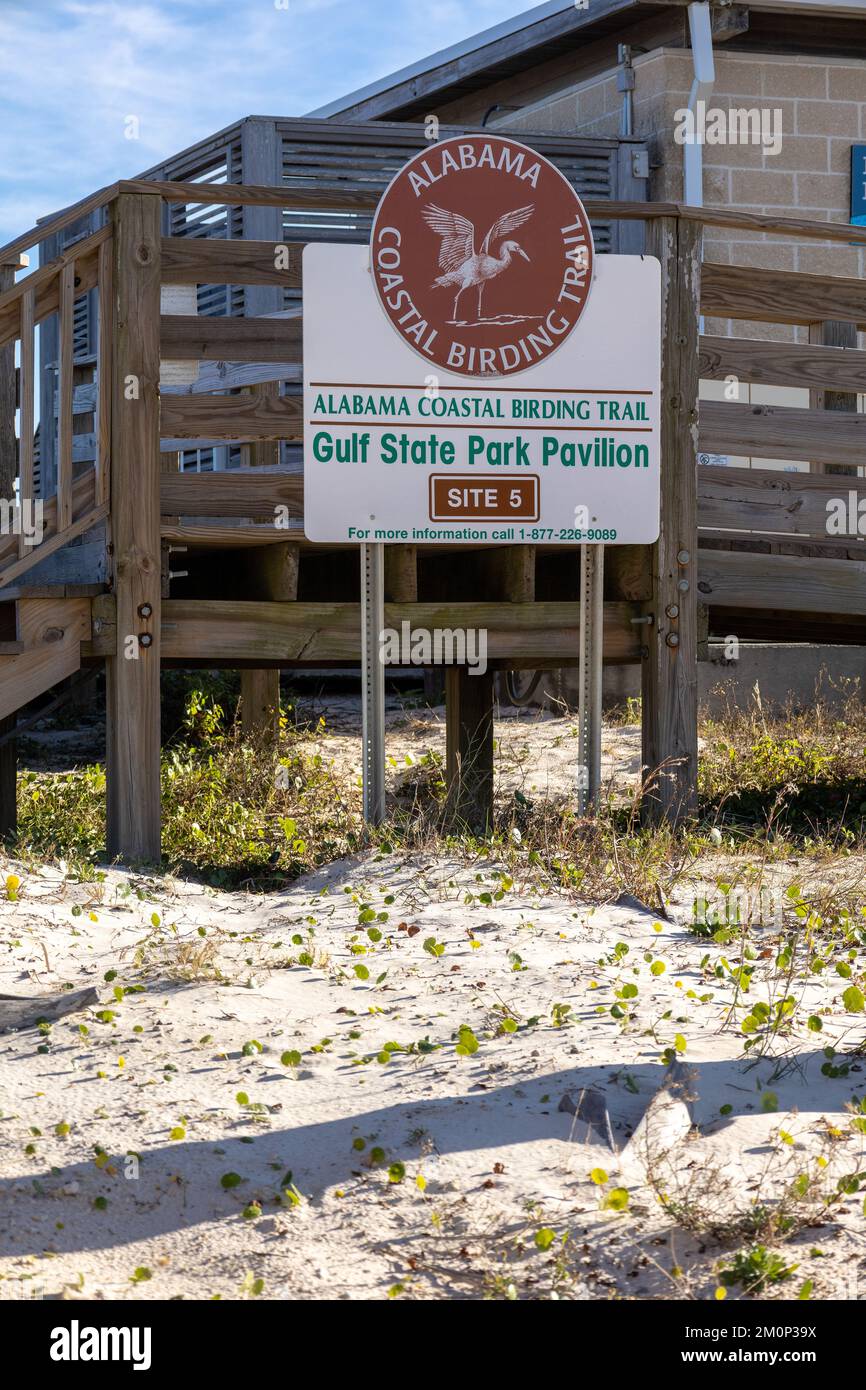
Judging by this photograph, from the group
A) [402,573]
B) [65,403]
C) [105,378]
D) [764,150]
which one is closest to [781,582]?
[402,573]

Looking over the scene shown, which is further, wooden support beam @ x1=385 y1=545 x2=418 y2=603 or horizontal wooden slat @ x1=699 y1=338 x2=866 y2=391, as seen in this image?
horizontal wooden slat @ x1=699 y1=338 x2=866 y2=391

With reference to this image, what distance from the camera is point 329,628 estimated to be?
6723mm

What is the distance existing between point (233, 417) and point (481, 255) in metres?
1.25

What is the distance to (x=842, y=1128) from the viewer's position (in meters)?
3.40

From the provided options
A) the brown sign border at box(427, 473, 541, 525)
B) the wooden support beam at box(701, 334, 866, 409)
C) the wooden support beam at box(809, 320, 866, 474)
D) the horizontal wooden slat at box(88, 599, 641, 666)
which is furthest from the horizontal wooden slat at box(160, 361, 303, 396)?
the wooden support beam at box(809, 320, 866, 474)

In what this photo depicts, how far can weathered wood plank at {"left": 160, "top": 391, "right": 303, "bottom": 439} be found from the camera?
6.31 meters

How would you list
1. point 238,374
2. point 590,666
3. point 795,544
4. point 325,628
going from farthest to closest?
point 238,374, point 795,544, point 590,666, point 325,628

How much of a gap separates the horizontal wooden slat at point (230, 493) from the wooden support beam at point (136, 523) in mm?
125

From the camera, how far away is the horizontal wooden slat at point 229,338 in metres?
6.30

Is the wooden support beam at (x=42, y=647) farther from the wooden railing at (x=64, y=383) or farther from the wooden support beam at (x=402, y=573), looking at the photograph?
the wooden support beam at (x=402, y=573)

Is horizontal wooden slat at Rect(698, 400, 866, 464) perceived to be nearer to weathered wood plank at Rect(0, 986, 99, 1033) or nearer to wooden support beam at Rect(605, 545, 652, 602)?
wooden support beam at Rect(605, 545, 652, 602)

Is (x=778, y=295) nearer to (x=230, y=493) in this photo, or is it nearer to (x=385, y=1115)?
(x=230, y=493)

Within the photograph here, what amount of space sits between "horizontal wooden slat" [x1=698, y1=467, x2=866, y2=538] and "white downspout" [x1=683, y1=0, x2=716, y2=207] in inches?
152

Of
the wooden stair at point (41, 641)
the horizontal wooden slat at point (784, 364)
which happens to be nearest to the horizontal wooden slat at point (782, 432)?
the horizontal wooden slat at point (784, 364)
